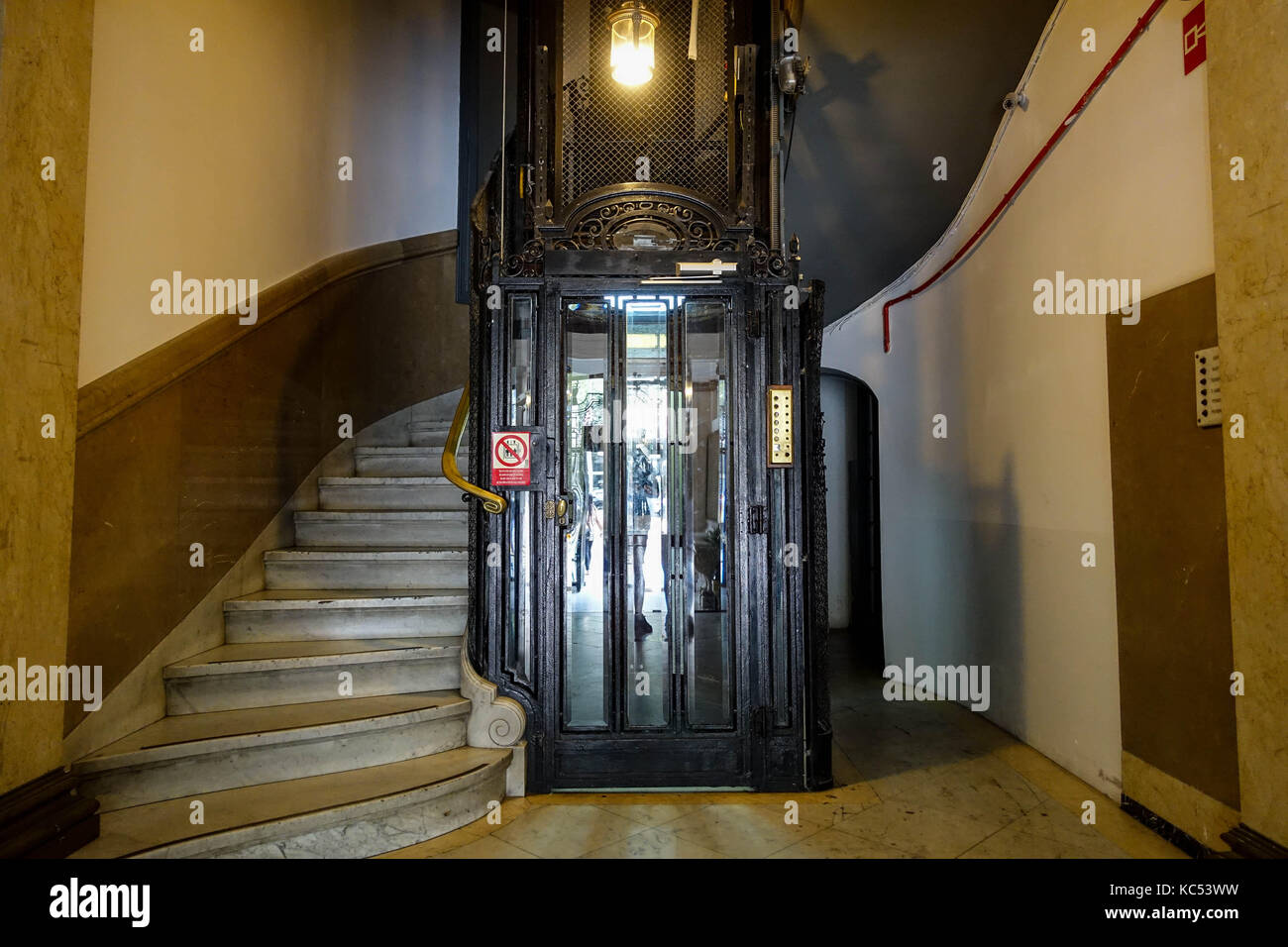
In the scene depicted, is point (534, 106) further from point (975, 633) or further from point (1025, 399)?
point (975, 633)

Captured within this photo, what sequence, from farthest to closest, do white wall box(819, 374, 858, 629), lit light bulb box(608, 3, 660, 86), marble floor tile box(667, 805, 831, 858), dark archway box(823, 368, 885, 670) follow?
white wall box(819, 374, 858, 629) < dark archway box(823, 368, 885, 670) < lit light bulb box(608, 3, 660, 86) < marble floor tile box(667, 805, 831, 858)

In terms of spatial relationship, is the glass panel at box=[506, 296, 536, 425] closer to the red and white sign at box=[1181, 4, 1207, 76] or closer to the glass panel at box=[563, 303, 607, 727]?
the glass panel at box=[563, 303, 607, 727]

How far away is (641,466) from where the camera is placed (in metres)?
2.96

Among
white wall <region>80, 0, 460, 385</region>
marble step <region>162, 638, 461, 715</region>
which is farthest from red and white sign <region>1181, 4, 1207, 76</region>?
white wall <region>80, 0, 460, 385</region>

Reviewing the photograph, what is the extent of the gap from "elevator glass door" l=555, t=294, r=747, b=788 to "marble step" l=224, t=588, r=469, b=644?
2.15 ft

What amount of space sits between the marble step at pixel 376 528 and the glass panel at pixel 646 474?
1.10 m

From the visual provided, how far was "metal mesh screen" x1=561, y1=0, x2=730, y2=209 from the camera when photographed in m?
3.14

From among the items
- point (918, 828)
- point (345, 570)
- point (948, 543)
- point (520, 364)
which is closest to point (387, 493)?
point (345, 570)

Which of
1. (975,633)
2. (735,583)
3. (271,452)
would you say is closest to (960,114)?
(975,633)

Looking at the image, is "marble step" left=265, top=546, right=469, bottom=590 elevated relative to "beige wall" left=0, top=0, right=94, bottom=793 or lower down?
lower down

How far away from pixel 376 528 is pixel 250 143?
1.96 metres

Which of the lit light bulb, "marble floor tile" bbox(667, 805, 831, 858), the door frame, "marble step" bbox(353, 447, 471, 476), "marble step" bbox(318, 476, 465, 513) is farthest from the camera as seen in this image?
"marble step" bbox(353, 447, 471, 476)

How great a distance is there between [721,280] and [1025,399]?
1.71 meters

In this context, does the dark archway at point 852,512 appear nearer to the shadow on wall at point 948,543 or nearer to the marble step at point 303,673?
the shadow on wall at point 948,543
